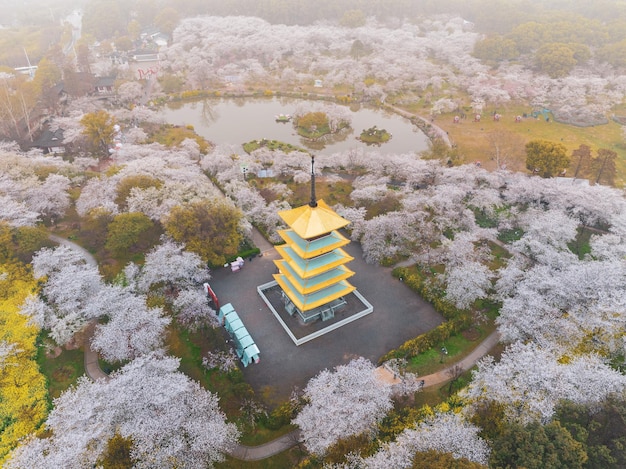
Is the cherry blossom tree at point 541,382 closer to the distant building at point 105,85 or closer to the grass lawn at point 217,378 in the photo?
the grass lawn at point 217,378

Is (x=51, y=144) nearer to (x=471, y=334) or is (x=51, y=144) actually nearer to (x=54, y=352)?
(x=54, y=352)

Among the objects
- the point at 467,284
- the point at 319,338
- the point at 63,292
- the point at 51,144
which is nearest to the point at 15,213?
the point at 63,292

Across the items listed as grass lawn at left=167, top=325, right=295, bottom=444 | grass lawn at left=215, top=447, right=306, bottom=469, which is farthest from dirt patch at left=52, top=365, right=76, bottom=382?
grass lawn at left=215, top=447, right=306, bottom=469

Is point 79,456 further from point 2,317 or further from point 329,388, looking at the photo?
point 2,317

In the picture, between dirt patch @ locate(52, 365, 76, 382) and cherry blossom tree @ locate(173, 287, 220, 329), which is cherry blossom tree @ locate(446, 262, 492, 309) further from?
dirt patch @ locate(52, 365, 76, 382)

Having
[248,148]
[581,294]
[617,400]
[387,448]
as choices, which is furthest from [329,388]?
[248,148]

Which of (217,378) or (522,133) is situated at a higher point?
(522,133)

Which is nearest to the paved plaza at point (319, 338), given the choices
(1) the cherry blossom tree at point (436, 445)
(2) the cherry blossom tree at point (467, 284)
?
(2) the cherry blossom tree at point (467, 284)

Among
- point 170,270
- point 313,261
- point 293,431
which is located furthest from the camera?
point 170,270
